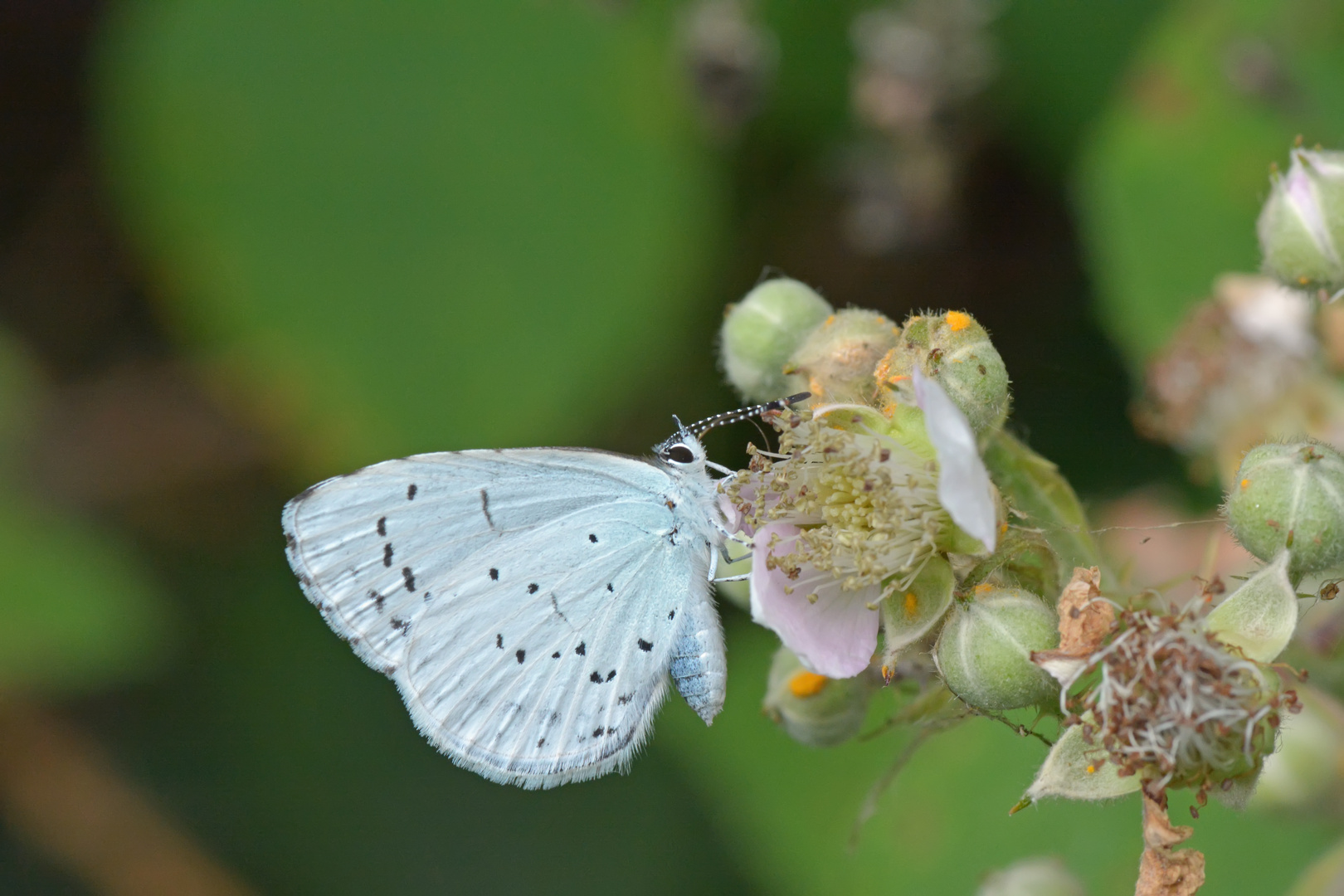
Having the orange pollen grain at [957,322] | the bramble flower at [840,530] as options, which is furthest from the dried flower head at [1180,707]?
the orange pollen grain at [957,322]

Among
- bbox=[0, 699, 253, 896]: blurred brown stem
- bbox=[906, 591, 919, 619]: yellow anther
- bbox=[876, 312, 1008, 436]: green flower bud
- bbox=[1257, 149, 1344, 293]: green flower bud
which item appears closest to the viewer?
bbox=[876, 312, 1008, 436]: green flower bud

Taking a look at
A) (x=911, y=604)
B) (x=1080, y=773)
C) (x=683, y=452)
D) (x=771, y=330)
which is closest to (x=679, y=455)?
(x=683, y=452)

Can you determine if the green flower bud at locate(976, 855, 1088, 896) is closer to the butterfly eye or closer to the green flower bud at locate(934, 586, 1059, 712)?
the green flower bud at locate(934, 586, 1059, 712)

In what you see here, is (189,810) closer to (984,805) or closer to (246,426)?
(246,426)

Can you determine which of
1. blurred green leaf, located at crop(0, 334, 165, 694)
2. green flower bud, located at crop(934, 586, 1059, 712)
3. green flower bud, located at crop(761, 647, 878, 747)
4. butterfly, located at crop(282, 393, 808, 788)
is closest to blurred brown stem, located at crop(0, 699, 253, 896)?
blurred green leaf, located at crop(0, 334, 165, 694)

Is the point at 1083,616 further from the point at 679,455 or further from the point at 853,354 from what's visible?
the point at 679,455
